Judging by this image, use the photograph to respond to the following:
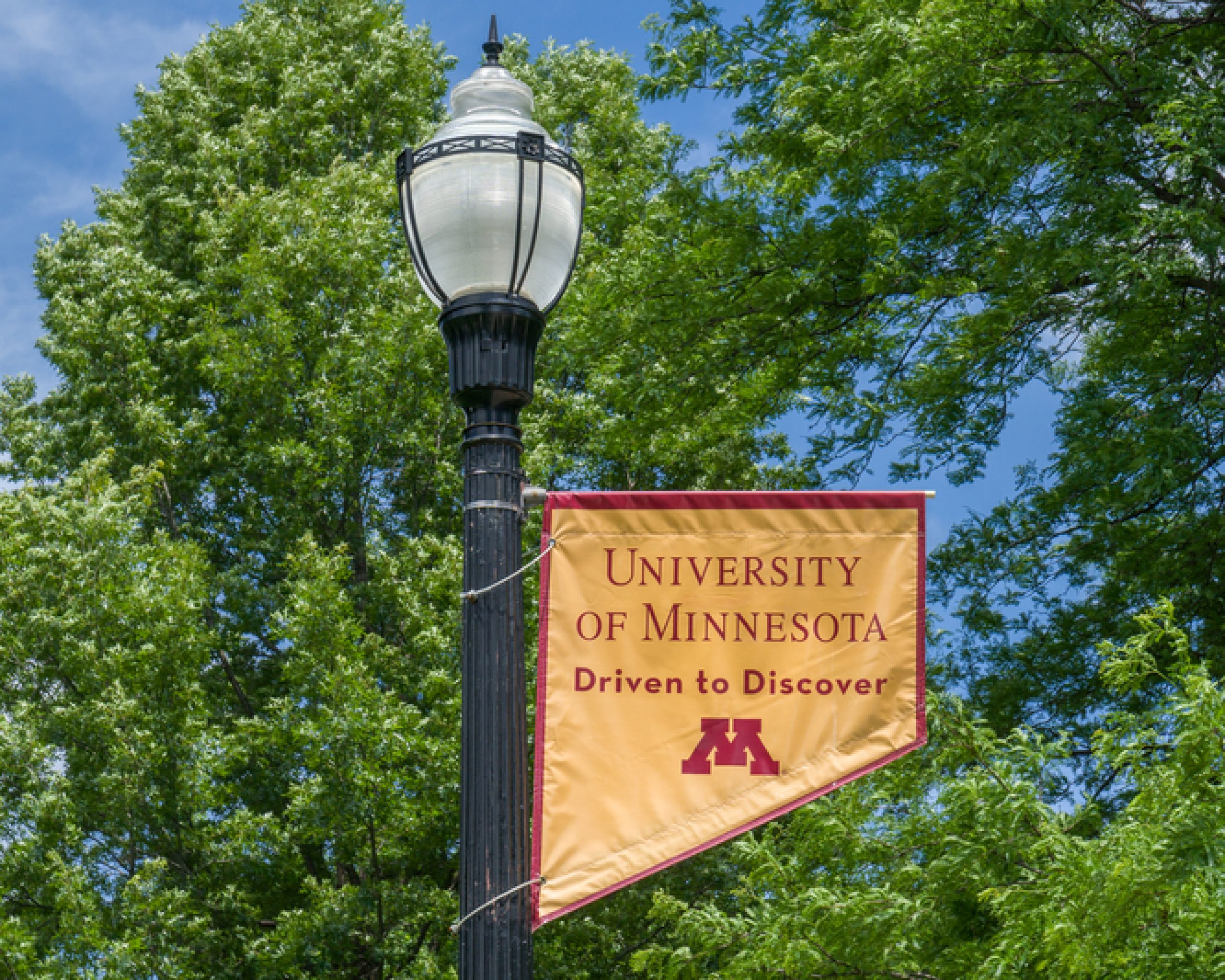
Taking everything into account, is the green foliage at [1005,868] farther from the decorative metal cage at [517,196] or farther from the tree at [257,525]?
A: the tree at [257,525]

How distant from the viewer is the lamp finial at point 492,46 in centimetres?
554

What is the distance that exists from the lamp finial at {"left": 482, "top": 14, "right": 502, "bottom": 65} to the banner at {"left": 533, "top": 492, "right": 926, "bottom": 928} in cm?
195

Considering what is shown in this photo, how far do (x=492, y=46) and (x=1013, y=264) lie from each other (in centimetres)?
640

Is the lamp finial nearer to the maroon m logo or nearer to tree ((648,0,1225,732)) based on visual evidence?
the maroon m logo

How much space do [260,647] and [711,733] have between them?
16010 mm

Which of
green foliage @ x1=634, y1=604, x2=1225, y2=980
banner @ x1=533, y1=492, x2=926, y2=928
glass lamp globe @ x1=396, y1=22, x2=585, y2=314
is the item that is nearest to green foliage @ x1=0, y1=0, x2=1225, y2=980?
green foliage @ x1=634, y1=604, x2=1225, y2=980

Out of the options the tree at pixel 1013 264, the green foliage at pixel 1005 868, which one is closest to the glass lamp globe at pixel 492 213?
the green foliage at pixel 1005 868

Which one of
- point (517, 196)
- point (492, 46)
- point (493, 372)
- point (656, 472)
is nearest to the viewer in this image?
point (493, 372)

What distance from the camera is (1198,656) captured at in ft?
36.7

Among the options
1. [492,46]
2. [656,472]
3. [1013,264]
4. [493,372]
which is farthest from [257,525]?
[493,372]

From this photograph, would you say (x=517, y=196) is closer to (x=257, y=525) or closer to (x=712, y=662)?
(x=712, y=662)

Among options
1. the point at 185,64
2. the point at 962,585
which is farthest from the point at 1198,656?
the point at 185,64

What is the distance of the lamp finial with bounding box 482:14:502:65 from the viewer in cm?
554

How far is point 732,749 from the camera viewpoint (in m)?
4.64
